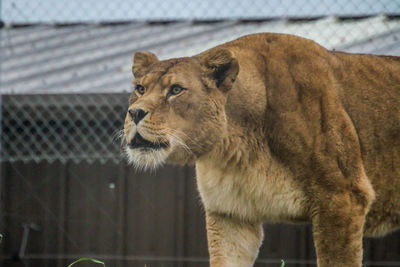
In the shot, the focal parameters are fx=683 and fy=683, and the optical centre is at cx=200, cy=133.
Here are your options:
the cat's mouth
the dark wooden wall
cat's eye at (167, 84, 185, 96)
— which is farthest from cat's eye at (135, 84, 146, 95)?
the dark wooden wall

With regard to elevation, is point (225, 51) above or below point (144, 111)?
above

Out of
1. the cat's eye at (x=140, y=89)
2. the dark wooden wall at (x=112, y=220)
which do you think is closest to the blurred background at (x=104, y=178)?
the dark wooden wall at (x=112, y=220)

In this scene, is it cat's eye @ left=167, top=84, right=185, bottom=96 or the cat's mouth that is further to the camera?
cat's eye @ left=167, top=84, right=185, bottom=96

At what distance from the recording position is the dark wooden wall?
5.62 m

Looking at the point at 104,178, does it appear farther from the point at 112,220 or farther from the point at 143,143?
the point at 143,143

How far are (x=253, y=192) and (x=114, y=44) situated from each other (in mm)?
3332

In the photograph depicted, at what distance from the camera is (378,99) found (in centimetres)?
357

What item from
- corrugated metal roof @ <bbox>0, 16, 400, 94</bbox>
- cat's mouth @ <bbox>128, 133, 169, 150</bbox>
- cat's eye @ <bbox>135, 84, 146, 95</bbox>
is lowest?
cat's mouth @ <bbox>128, 133, 169, 150</bbox>

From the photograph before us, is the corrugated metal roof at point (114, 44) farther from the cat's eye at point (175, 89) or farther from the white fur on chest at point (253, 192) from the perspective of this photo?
the cat's eye at point (175, 89)

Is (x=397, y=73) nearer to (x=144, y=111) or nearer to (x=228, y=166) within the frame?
(x=228, y=166)

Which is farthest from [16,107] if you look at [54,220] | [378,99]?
[378,99]

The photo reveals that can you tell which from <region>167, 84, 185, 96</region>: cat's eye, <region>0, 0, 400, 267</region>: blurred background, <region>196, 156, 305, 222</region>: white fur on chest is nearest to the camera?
<region>167, 84, 185, 96</region>: cat's eye

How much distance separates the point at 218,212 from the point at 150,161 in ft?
2.06

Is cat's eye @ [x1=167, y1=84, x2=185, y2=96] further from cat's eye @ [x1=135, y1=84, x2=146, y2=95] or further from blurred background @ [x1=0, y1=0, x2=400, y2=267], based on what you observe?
blurred background @ [x1=0, y1=0, x2=400, y2=267]
